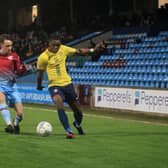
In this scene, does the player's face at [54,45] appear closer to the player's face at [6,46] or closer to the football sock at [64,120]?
the player's face at [6,46]

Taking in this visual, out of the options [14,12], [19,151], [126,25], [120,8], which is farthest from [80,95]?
[14,12]

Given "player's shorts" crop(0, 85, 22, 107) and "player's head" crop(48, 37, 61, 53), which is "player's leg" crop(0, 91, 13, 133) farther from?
"player's head" crop(48, 37, 61, 53)

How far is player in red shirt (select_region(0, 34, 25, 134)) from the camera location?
10906 mm

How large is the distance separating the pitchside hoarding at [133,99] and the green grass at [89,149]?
4581 millimetres

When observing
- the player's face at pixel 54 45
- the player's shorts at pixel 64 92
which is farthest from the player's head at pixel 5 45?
the player's shorts at pixel 64 92

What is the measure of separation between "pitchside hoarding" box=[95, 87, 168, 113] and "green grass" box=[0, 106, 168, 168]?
4.58m

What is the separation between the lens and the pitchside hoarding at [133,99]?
1676 centimetres

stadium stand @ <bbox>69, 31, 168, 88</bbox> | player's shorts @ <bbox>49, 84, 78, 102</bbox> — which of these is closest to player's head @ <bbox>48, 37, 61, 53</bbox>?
player's shorts @ <bbox>49, 84, 78, 102</bbox>

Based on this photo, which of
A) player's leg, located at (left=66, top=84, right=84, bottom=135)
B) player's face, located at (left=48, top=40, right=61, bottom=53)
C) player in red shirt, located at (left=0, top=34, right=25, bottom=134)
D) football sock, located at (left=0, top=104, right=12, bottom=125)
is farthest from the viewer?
player in red shirt, located at (left=0, top=34, right=25, bottom=134)

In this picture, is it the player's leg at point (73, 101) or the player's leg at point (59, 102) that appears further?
the player's leg at point (73, 101)

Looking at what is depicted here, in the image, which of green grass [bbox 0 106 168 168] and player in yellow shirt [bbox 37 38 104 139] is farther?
player in yellow shirt [bbox 37 38 104 139]

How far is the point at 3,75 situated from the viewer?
11039mm

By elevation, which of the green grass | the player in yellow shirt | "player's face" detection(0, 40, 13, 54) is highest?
"player's face" detection(0, 40, 13, 54)

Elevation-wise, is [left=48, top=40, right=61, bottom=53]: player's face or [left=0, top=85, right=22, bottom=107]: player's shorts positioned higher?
[left=48, top=40, right=61, bottom=53]: player's face
